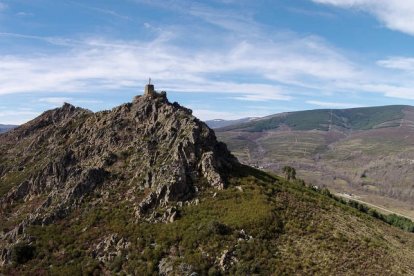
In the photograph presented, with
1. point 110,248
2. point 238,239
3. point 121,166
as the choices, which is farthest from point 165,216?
A: point 121,166

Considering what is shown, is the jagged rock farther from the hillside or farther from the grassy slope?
the grassy slope

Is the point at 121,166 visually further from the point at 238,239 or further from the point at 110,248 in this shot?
the point at 238,239

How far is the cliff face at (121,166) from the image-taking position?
82.1m

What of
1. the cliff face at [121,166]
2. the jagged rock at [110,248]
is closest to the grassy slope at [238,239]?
the jagged rock at [110,248]

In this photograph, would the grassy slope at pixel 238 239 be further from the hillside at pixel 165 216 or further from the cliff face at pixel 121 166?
the cliff face at pixel 121 166

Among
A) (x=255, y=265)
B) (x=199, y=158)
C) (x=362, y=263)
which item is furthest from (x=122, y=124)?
(x=362, y=263)

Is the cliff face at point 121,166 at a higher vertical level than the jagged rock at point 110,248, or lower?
higher

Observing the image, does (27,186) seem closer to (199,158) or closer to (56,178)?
(56,178)

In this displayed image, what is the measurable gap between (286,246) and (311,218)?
37.8 feet

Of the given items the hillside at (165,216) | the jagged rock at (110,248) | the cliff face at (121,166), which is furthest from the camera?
the cliff face at (121,166)

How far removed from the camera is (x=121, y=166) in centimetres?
9244

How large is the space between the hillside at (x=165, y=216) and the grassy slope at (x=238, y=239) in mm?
205

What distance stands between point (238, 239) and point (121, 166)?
36314 mm

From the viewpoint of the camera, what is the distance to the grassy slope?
63281 millimetres
